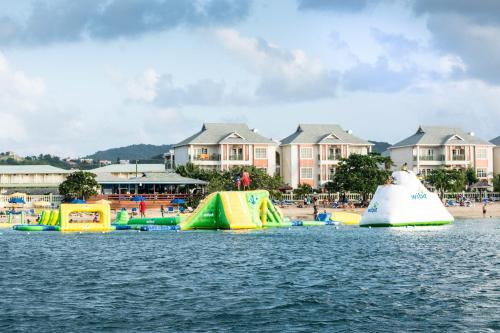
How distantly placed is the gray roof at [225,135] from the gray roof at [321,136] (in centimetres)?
511

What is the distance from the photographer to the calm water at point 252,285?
23.4 metres

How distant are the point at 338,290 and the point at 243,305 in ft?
15.9

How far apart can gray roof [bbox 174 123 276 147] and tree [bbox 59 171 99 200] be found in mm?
22921

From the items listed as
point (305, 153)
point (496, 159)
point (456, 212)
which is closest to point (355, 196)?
point (305, 153)

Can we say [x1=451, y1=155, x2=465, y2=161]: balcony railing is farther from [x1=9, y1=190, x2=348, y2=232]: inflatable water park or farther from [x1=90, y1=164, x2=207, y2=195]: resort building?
[x1=9, y1=190, x2=348, y2=232]: inflatable water park

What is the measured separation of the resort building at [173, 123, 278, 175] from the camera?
4776 inches

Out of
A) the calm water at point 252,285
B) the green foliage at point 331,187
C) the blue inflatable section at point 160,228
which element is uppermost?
the green foliage at point 331,187

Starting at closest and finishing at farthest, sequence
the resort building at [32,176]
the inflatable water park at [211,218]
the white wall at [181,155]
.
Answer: the inflatable water park at [211,218] → the white wall at [181,155] → the resort building at [32,176]

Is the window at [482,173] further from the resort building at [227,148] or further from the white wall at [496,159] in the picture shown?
the resort building at [227,148]

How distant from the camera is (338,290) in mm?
29688

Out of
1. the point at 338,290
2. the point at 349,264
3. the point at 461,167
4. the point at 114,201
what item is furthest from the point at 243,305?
the point at 461,167

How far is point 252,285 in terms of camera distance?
102 feet

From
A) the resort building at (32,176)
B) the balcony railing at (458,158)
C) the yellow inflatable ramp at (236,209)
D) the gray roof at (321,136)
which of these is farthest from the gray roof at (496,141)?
the yellow inflatable ramp at (236,209)

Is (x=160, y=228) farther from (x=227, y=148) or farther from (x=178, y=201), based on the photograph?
(x=227, y=148)
